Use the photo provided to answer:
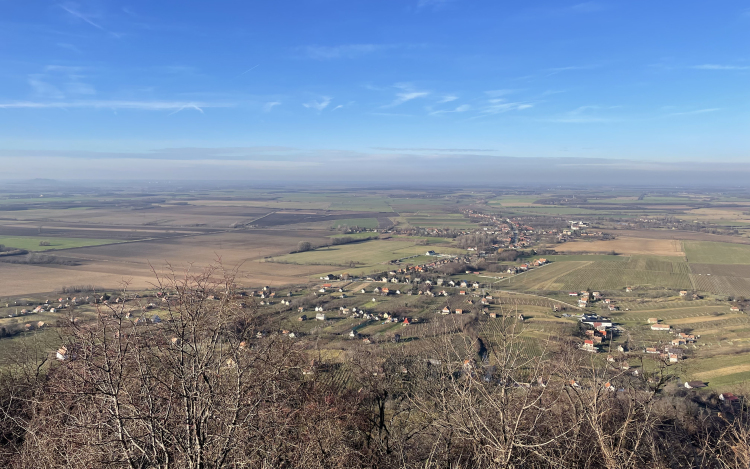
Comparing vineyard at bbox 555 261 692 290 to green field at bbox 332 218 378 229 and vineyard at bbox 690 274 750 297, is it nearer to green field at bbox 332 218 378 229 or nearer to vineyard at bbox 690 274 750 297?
vineyard at bbox 690 274 750 297

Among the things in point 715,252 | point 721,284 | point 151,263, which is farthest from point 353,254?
point 715,252

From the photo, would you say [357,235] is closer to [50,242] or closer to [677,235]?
[50,242]

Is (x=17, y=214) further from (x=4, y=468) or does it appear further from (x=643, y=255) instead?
(x=643, y=255)

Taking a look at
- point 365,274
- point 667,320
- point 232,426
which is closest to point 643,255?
point 667,320

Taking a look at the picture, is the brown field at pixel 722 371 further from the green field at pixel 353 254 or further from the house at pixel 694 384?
the green field at pixel 353 254

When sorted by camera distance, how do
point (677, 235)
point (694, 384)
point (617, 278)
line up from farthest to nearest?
point (677, 235)
point (617, 278)
point (694, 384)

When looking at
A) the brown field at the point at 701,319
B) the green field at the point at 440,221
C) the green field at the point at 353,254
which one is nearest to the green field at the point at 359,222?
the green field at the point at 440,221

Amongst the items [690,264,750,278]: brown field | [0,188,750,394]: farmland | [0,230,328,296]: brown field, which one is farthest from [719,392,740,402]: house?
[690,264,750,278]: brown field
